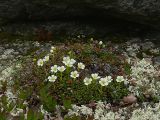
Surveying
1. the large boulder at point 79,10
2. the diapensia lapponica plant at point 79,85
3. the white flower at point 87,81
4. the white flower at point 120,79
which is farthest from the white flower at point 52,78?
the large boulder at point 79,10

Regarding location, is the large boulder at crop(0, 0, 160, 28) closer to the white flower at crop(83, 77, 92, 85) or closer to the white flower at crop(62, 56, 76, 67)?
the white flower at crop(62, 56, 76, 67)

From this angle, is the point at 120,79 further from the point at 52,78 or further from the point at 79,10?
the point at 79,10

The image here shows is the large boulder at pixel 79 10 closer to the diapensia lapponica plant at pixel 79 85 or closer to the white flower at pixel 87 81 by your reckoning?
the diapensia lapponica plant at pixel 79 85

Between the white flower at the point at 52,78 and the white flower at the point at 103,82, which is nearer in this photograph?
the white flower at the point at 103,82

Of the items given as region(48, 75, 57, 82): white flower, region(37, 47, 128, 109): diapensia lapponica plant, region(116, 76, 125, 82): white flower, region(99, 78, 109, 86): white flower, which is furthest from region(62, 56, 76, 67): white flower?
region(116, 76, 125, 82): white flower

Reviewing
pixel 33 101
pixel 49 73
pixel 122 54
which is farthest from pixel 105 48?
pixel 33 101

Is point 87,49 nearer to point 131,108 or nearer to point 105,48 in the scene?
point 105,48
